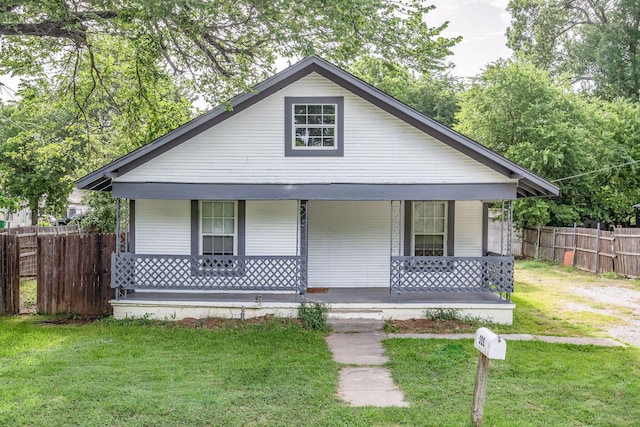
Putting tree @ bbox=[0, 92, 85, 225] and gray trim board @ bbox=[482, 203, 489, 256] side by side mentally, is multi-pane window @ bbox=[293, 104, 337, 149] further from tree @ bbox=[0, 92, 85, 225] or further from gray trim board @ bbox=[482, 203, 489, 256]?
tree @ bbox=[0, 92, 85, 225]

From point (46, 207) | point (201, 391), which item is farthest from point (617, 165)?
point (46, 207)

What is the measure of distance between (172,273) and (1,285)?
Result: 3790 millimetres

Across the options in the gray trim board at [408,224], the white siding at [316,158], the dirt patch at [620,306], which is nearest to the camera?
the dirt patch at [620,306]

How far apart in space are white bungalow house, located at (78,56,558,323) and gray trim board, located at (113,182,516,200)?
26mm

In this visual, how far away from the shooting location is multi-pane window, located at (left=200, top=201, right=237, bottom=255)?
12102mm

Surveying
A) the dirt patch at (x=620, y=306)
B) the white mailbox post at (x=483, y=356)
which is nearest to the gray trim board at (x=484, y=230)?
the dirt patch at (x=620, y=306)

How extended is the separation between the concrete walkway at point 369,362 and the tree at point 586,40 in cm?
3008

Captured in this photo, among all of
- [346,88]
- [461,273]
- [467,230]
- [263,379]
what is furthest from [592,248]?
[263,379]

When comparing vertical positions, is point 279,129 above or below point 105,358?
above

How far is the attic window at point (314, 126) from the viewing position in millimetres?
11633

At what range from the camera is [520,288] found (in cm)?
1608

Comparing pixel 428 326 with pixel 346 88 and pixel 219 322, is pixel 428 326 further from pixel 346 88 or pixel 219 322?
pixel 346 88

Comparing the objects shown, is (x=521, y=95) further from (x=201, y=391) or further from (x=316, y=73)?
(x=201, y=391)

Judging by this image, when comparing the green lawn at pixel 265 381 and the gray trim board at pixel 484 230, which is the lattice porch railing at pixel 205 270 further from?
the gray trim board at pixel 484 230
